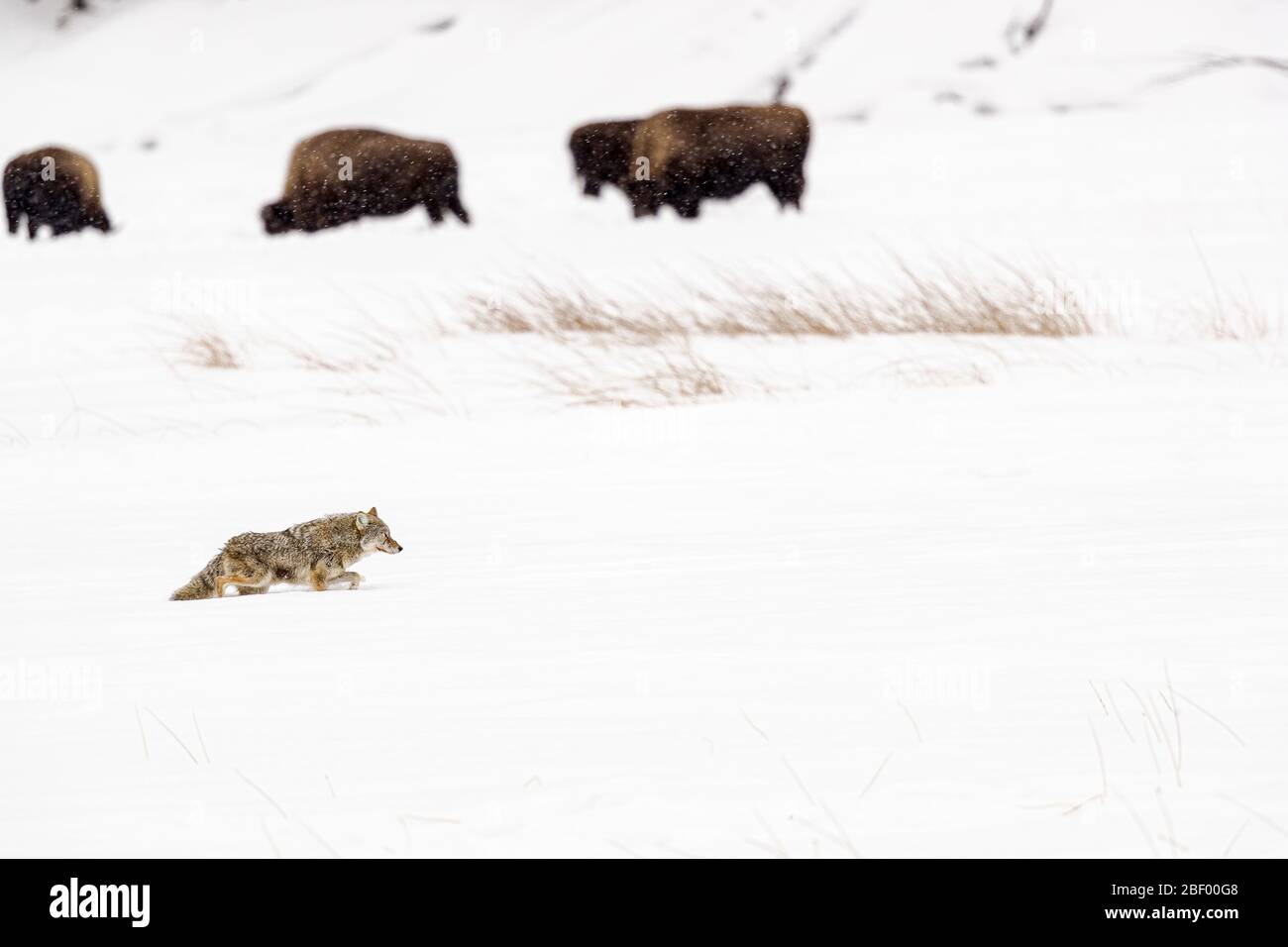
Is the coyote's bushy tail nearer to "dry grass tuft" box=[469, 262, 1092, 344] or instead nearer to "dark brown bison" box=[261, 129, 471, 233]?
"dry grass tuft" box=[469, 262, 1092, 344]

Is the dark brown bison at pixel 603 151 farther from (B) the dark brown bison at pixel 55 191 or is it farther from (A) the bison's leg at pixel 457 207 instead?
(B) the dark brown bison at pixel 55 191

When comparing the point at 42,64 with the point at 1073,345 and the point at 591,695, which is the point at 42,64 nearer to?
the point at 1073,345

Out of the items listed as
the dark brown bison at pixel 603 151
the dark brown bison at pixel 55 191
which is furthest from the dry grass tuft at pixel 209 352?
the dark brown bison at pixel 55 191

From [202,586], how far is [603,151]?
16.4m

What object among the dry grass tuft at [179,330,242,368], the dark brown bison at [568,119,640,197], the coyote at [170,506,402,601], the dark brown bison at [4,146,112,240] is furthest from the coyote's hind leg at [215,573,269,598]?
the dark brown bison at [4,146,112,240]

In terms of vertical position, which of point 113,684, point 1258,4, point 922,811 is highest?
point 922,811

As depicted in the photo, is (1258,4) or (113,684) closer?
(113,684)

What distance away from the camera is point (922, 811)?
2.40 m

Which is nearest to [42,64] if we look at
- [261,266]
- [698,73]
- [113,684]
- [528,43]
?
[528,43]

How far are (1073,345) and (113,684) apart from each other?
239 inches

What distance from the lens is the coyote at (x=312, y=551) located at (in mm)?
4422

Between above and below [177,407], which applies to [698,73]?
below

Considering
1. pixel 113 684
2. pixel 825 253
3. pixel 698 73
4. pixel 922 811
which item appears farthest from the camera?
pixel 698 73

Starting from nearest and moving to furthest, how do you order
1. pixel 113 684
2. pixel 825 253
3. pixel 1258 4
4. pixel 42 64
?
pixel 113 684
pixel 825 253
pixel 1258 4
pixel 42 64
